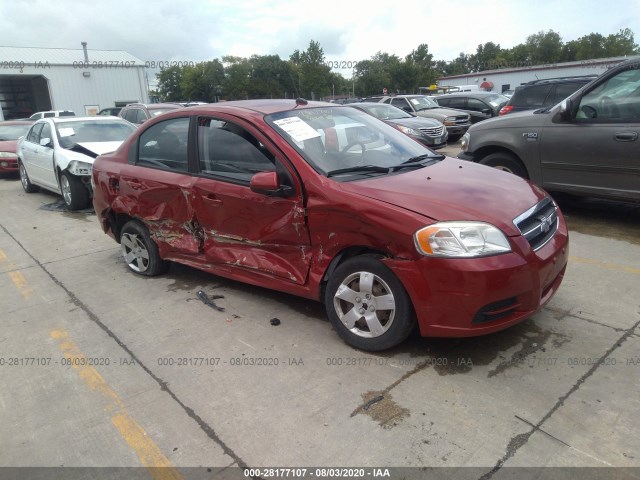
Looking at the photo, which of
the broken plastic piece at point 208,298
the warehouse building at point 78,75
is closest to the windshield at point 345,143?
the broken plastic piece at point 208,298

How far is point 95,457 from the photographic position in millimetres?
2533

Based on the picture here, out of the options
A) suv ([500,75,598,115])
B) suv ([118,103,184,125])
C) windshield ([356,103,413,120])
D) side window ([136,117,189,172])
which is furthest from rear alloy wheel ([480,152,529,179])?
suv ([118,103,184,125])

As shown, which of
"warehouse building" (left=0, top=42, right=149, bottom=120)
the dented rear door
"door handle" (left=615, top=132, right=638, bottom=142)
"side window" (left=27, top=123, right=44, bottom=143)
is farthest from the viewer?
"warehouse building" (left=0, top=42, right=149, bottom=120)

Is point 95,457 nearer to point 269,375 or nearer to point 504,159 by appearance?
point 269,375

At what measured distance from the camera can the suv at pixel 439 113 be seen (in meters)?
14.5

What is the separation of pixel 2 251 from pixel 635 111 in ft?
25.1

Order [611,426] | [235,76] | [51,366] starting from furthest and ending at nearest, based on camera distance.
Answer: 1. [235,76]
2. [51,366]
3. [611,426]

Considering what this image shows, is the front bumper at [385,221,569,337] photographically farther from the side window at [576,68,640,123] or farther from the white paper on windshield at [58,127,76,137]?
the white paper on windshield at [58,127,76,137]

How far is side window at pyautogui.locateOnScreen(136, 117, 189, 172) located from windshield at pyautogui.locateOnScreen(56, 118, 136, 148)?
4445 mm

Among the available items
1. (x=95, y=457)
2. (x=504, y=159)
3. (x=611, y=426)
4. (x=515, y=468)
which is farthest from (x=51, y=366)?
(x=504, y=159)

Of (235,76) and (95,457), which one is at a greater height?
(235,76)

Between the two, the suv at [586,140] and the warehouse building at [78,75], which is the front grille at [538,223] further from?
the warehouse building at [78,75]

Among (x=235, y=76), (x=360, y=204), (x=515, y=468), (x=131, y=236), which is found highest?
(x=235, y=76)

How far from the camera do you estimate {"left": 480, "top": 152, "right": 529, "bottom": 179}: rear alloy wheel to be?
6.31 meters
